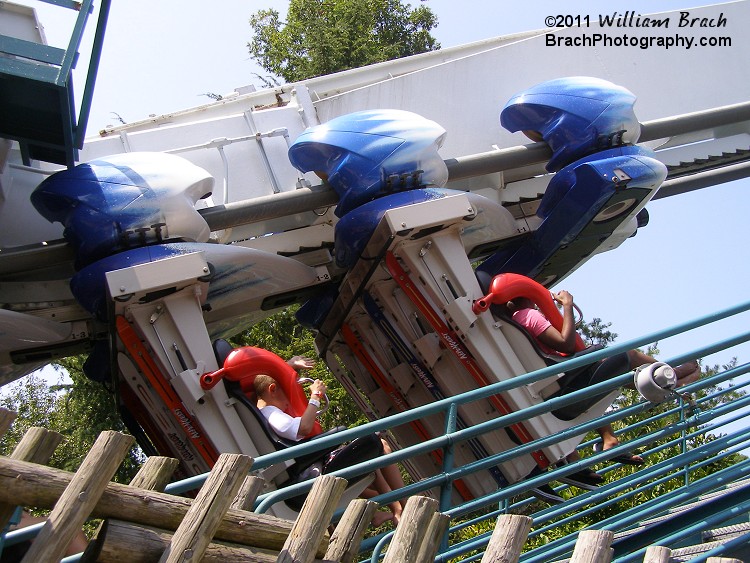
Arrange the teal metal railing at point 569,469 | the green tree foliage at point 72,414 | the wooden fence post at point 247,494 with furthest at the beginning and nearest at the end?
the green tree foliage at point 72,414 → the teal metal railing at point 569,469 → the wooden fence post at point 247,494

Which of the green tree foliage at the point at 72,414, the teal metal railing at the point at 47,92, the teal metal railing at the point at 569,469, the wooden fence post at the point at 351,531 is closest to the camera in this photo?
the wooden fence post at the point at 351,531

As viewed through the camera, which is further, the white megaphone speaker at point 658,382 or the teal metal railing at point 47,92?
the teal metal railing at point 47,92

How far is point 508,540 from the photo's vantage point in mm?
3494

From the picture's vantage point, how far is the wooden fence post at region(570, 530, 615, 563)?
10.8 feet

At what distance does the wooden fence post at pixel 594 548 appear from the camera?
3.28 m

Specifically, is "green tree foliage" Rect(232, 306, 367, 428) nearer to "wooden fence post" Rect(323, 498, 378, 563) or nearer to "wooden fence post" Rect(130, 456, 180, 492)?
"wooden fence post" Rect(323, 498, 378, 563)

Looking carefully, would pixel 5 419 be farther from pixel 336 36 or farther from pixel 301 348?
pixel 336 36

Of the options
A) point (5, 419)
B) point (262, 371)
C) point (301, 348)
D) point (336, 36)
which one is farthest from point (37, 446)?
point (336, 36)

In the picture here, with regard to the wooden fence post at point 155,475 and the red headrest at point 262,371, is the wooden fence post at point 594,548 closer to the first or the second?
the wooden fence post at point 155,475

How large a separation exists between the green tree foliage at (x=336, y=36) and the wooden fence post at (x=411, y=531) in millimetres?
13767

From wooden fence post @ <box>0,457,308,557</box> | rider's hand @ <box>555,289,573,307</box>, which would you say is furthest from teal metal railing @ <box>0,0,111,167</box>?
wooden fence post @ <box>0,457,308,557</box>

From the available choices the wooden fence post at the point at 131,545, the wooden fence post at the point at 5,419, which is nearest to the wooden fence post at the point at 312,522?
the wooden fence post at the point at 131,545

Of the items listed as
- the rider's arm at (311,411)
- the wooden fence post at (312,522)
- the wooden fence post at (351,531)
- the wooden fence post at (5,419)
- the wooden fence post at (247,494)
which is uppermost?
the wooden fence post at (5,419)

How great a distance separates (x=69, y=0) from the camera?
6.91m
